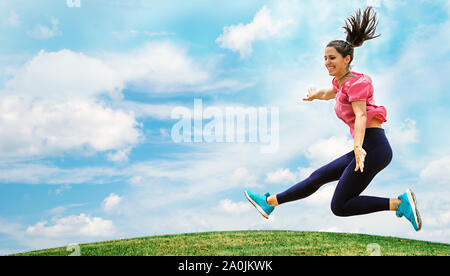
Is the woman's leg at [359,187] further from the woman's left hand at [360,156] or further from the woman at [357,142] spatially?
the woman's left hand at [360,156]

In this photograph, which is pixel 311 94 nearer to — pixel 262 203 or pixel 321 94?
pixel 321 94

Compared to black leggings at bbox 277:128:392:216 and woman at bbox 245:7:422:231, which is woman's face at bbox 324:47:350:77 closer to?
woman at bbox 245:7:422:231

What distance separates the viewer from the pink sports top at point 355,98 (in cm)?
457

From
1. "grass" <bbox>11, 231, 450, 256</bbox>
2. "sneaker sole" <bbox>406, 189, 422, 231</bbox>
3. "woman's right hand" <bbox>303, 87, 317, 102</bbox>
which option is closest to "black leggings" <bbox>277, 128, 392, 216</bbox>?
"sneaker sole" <bbox>406, 189, 422, 231</bbox>

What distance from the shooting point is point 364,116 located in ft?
14.8

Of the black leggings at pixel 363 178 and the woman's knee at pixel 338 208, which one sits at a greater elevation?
the black leggings at pixel 363 178

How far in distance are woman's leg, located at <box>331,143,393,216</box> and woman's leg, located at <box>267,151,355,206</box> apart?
8.0 inches

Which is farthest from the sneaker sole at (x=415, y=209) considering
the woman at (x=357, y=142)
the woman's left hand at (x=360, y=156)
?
the woman's left hand at (x=360, y=156)

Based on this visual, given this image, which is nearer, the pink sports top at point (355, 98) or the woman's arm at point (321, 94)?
the pink sports top at point (355, 98)

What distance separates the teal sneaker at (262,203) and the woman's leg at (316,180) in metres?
0.09

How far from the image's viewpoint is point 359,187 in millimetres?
4648

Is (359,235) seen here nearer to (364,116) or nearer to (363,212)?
(363,212)
